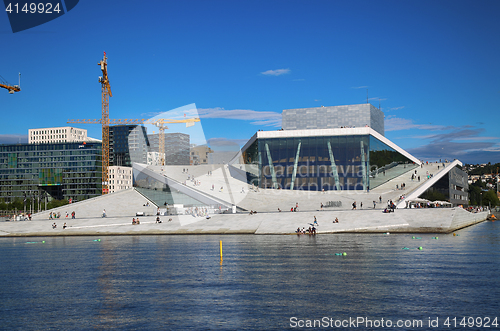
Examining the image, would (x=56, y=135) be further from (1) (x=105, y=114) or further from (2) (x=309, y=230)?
(2) (x=309, y=230)

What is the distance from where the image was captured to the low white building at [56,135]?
566 ft

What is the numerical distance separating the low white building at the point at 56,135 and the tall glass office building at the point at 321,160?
12256 cm

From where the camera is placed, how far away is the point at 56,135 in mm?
174500

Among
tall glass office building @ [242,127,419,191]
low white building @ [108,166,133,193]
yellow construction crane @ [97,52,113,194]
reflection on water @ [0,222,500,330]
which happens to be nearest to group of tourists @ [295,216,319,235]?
reflection on water @ [0,222,500,330]

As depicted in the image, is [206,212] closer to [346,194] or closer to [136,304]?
[346,194]

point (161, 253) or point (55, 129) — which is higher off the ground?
point (55, 129)

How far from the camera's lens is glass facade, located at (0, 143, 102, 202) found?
13750cm

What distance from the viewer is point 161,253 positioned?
30.0 metres

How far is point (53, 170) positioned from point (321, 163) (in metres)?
101

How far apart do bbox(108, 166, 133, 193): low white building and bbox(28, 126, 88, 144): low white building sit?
2355 centimetres

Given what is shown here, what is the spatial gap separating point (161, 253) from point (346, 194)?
121ft

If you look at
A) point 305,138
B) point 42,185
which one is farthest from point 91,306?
point 42,185

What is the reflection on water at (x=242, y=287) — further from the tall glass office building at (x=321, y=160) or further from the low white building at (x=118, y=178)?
the low white building at (x=118, y=178)

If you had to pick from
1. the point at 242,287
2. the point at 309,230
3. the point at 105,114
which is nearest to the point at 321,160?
the point at 309,230
